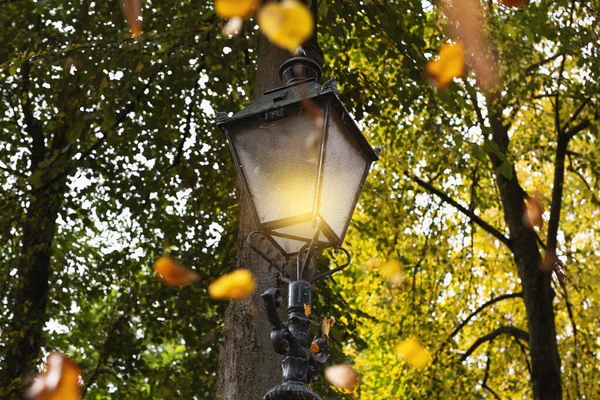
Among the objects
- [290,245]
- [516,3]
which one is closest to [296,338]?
[290,245]

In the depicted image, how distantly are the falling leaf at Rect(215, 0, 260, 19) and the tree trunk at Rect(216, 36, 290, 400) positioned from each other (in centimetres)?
287

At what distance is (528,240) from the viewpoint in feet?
38.1

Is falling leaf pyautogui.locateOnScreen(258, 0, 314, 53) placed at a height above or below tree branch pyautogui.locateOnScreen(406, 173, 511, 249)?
below

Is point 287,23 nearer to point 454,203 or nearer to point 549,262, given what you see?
point 549,262

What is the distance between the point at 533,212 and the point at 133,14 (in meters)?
6.23

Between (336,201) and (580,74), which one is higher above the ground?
(580,74)

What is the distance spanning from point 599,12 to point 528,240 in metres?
3.08

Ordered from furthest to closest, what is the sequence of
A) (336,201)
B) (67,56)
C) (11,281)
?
(11,281)
(67,56)
(336,201)

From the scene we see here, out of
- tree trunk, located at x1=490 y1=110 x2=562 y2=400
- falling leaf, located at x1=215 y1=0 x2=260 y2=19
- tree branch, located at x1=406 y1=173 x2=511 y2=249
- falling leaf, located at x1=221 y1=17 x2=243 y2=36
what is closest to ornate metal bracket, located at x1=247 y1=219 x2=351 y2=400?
falling leaf, located at x1=215 y1=0 x2=260 y2=19

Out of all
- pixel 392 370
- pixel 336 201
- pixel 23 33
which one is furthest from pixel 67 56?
pixel 392 370

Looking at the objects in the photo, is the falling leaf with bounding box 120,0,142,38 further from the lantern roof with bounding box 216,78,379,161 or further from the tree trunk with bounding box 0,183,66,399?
the lantern roof with bounding box 216,78,379,161

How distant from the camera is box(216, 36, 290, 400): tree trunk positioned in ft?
17.2

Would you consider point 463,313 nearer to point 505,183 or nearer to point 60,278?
point 505,183

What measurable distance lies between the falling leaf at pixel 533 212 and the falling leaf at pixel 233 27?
5.14 metres
